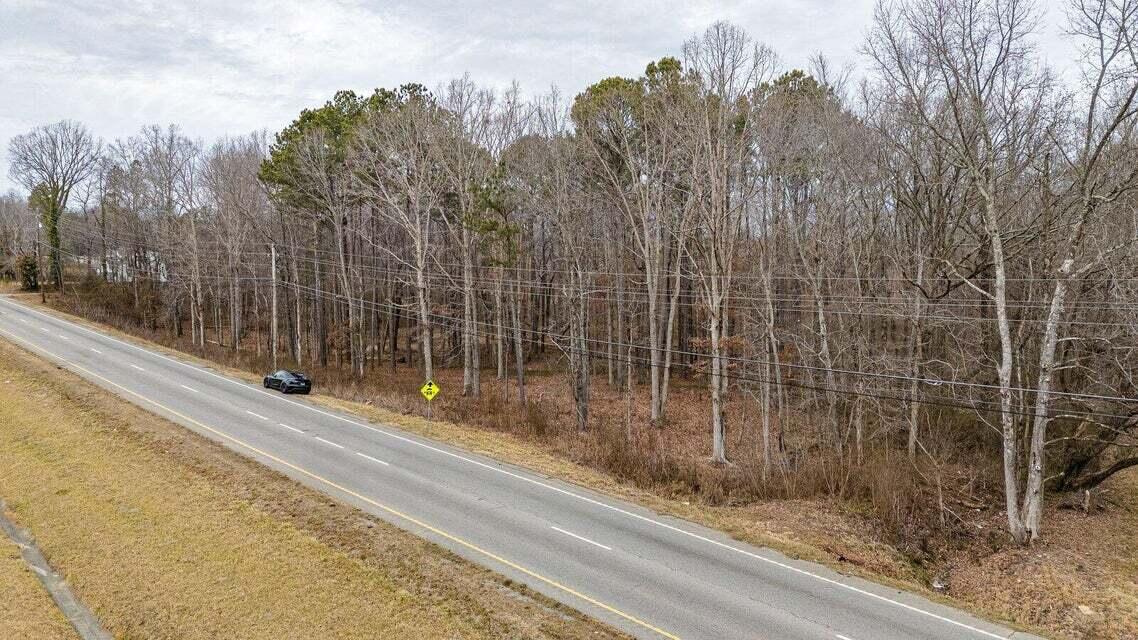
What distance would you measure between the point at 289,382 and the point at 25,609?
18.8 m

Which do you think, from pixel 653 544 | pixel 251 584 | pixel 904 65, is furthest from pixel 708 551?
pixel 904 65

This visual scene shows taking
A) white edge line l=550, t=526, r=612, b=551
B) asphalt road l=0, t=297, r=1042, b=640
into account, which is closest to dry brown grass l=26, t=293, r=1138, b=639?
asphalt road l=0, t=297, r=1042, b=640

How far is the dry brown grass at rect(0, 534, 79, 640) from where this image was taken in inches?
438

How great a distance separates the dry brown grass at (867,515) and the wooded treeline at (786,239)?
124 cm

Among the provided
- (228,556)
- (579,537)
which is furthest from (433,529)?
(228,556)

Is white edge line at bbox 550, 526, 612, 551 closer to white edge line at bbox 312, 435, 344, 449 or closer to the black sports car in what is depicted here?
white edge line at bbox 312, 435, 344, 449

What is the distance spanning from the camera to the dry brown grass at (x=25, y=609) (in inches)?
438

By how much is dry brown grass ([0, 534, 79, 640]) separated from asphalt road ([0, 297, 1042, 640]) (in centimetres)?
628

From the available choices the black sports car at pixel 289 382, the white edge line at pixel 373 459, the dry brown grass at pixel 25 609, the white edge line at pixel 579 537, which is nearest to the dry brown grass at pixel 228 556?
the dry brown grass at pixel 25 609

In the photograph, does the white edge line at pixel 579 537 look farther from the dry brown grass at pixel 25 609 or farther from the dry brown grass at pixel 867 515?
the dry brown grass at pixel 25 609

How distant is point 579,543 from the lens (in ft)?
48.0

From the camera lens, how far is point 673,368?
133 feet

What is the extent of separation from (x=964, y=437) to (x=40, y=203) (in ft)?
259

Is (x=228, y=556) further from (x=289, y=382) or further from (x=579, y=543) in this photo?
(x=289, y=382)
